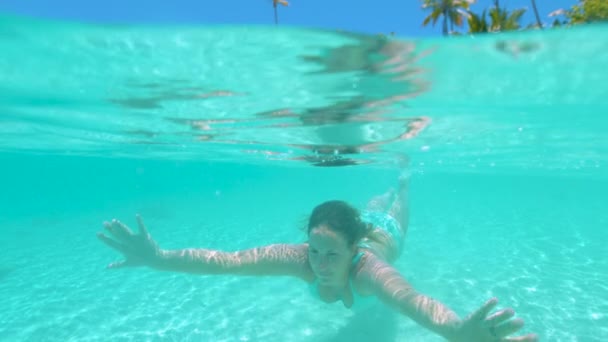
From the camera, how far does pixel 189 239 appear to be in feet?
55.0

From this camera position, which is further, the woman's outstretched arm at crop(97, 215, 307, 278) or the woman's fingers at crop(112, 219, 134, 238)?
the woman's outstretched arm at crop(97, 215, 307, 278)

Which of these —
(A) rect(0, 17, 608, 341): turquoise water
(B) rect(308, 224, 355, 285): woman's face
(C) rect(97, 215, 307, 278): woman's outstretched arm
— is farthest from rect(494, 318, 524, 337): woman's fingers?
(A) rect(0, 17, 608, 341): turquoise water

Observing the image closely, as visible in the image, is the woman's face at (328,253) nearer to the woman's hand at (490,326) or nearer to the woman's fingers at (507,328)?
the woman's hand at (490,326)

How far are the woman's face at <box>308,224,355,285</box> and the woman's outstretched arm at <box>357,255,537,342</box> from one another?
41cm

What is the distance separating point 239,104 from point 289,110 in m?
1.55

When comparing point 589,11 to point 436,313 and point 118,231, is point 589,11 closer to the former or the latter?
point 436,313

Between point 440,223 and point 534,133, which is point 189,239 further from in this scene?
point 534,133

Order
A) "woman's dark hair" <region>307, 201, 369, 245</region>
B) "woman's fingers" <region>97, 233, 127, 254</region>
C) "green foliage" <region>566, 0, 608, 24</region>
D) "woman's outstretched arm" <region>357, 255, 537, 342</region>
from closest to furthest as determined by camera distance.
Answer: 1. "woman's outstretched arm" <region>357, 255, 537, 342</region>
2. "woman's dark hair" <region>307, 201, 369, 245</region>
3. "woman's fingers" <region>97, 233, 127, 254</region>
4. "green foliage" <region>566, 0, 608, 24</region>

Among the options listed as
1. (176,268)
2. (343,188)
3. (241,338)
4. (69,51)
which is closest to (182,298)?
(241,338)

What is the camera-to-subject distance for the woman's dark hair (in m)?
4.58

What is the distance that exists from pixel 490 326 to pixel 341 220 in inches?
85.5

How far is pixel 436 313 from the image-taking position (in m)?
3.48

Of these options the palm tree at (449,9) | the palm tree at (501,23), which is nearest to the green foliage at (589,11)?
the palm tree at (501,23)

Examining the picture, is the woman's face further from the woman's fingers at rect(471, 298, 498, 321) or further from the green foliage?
the green foliage
